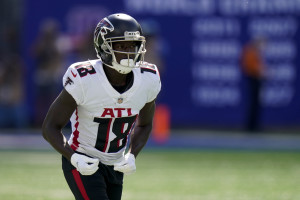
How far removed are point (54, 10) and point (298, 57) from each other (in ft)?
16.7

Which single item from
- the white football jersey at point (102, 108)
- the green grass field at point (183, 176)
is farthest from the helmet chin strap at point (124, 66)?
the green grass field at point (183, 176)

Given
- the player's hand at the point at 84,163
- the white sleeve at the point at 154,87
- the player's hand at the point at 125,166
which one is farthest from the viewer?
the white sleeve at the point at 154,87

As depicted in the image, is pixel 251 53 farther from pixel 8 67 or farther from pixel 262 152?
pixel 8 67

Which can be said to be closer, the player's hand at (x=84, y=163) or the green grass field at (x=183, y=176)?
the player's hand at (x=84, y=163)

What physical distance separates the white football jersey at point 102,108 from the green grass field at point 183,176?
108 inches

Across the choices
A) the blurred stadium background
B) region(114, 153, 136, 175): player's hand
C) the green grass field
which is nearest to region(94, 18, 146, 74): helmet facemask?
region(114, 153, 136, 175): player's hand

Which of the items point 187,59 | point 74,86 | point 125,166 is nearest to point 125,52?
point 74,86

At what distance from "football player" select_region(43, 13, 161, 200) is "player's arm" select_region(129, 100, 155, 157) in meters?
0.02

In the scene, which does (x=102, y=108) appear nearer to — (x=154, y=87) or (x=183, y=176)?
(x=154, y=87)

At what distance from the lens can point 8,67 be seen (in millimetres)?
14789

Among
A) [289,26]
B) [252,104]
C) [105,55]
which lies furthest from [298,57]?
[105,55]

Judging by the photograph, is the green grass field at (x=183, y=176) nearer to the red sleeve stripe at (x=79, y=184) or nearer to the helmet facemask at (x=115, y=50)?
the red sleeve stripe at (x=79, y=184)

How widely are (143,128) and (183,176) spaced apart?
4258mm

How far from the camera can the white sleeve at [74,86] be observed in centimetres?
452
